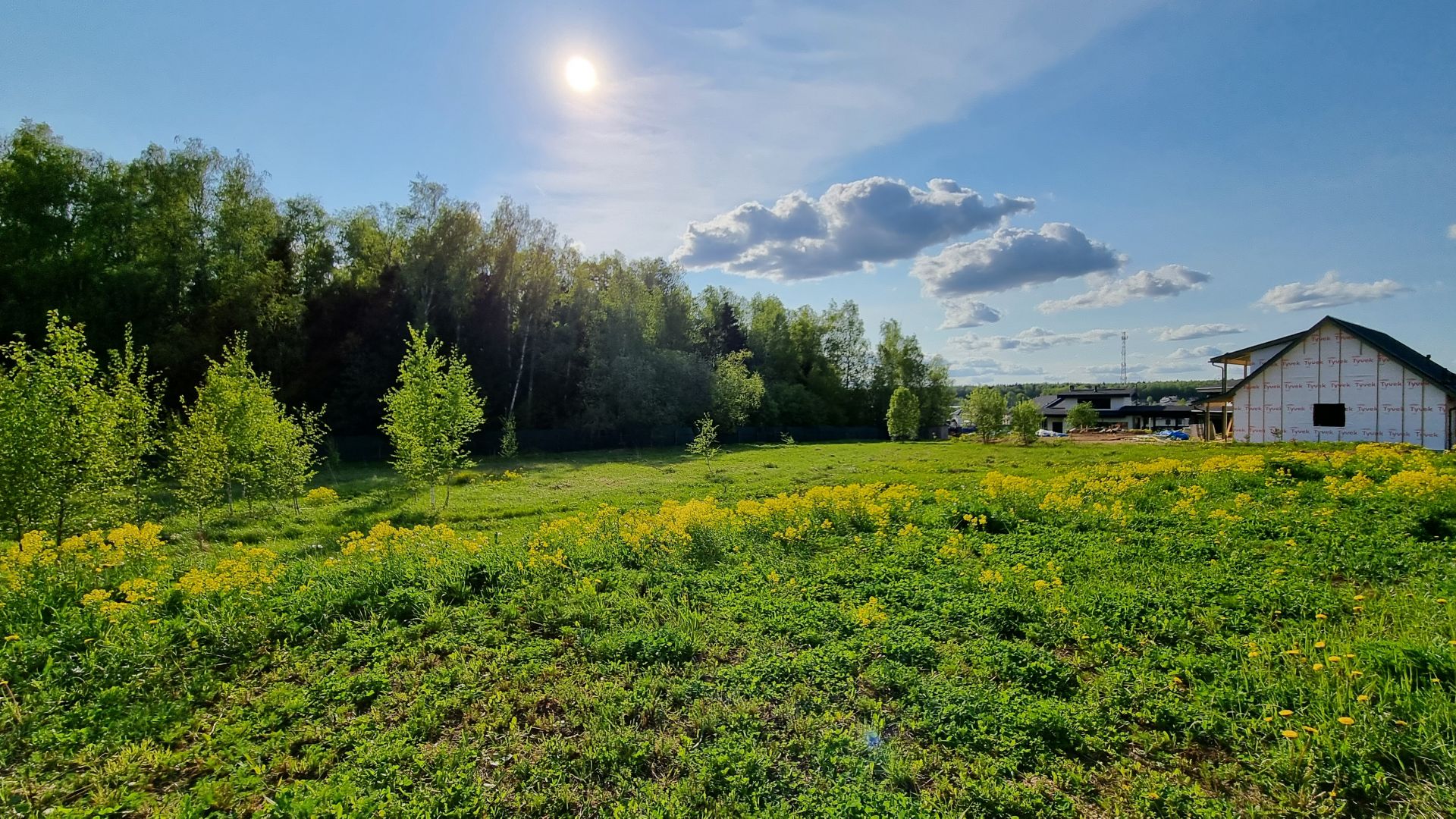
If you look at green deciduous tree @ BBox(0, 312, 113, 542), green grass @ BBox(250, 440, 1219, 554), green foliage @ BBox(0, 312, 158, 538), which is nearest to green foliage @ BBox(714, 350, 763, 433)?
green grass @ BBox(250, 440, 1219, 554)

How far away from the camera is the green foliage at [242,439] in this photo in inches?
525

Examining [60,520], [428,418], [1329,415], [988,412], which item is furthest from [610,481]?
[988,412]

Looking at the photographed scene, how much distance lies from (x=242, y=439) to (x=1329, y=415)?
41681 mm

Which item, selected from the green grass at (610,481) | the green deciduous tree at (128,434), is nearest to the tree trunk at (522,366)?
the green grass at (610,481)

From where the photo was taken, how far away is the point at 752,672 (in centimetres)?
466

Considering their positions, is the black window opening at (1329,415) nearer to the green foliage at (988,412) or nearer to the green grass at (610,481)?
the green grass at (610,481)

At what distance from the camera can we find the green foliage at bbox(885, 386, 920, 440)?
51.3 m

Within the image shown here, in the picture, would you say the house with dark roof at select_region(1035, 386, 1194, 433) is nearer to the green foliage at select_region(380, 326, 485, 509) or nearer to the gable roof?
the gable roof

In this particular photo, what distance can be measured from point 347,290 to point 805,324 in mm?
40694

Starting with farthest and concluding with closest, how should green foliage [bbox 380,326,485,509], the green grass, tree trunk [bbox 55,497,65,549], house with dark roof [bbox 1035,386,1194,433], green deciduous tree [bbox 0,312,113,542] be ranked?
house with dark roof [bbox 1035,386,1194,433]
green foliage [bbox 380,326,485,509]
the green grass
tree trunk [bbox 55,497,65,549]
green deciduous tree [bbox 0,312,113,542]

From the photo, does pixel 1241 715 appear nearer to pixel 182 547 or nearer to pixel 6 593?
pixel 6 593

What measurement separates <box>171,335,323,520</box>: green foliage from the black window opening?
40.2m

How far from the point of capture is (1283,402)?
28.6 m

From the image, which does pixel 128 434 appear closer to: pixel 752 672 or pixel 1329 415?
pixel 752 672
